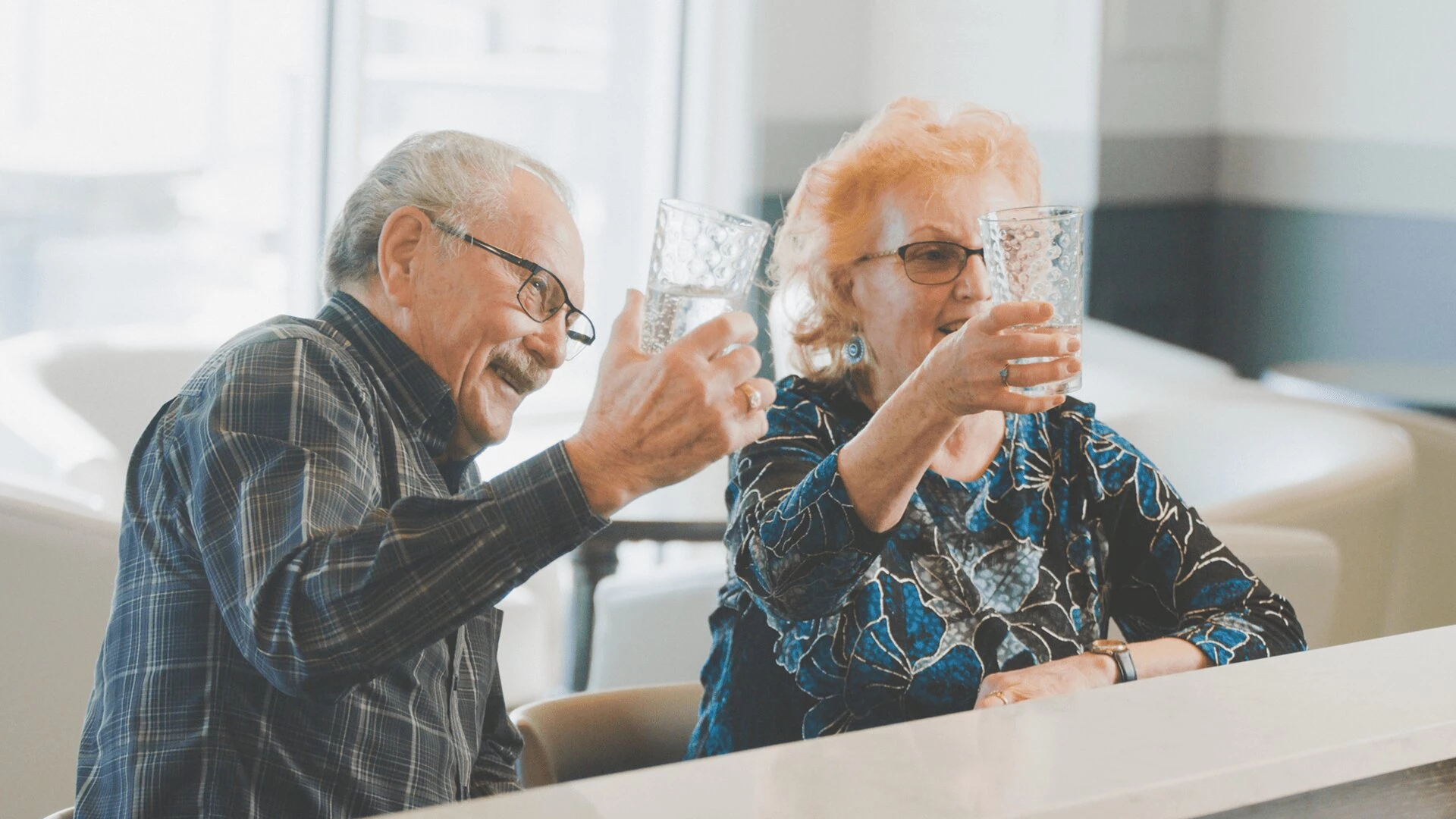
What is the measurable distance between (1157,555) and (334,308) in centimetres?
86

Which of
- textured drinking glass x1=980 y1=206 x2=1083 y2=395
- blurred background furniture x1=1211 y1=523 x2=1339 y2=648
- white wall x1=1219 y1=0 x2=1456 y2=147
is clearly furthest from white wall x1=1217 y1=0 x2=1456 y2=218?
textured drinking glass x1=980 y1=206 x2=1083 y2=395

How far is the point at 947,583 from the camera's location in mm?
1350

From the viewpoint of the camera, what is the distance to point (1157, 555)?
57.0 inches

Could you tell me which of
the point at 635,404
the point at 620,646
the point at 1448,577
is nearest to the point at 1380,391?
the point at 1448,577

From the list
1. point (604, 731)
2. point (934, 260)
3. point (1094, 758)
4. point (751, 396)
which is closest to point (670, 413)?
point (751, 396)

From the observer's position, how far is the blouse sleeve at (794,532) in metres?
1.15

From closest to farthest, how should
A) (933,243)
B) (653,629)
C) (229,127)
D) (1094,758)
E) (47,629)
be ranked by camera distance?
(1094,758)
(933,243)
(47,629)
(653,629)
(229,127)

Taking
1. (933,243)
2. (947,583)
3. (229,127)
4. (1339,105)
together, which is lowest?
(947,583)

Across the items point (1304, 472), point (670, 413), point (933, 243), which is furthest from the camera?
point (1304, 472)

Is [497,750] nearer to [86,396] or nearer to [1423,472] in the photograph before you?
[86,396]

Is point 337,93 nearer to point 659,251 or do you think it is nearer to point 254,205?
point 254,205

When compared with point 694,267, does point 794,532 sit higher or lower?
lower

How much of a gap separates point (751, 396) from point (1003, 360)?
0.21 meters

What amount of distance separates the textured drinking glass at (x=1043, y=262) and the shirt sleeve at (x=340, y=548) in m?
0.37
